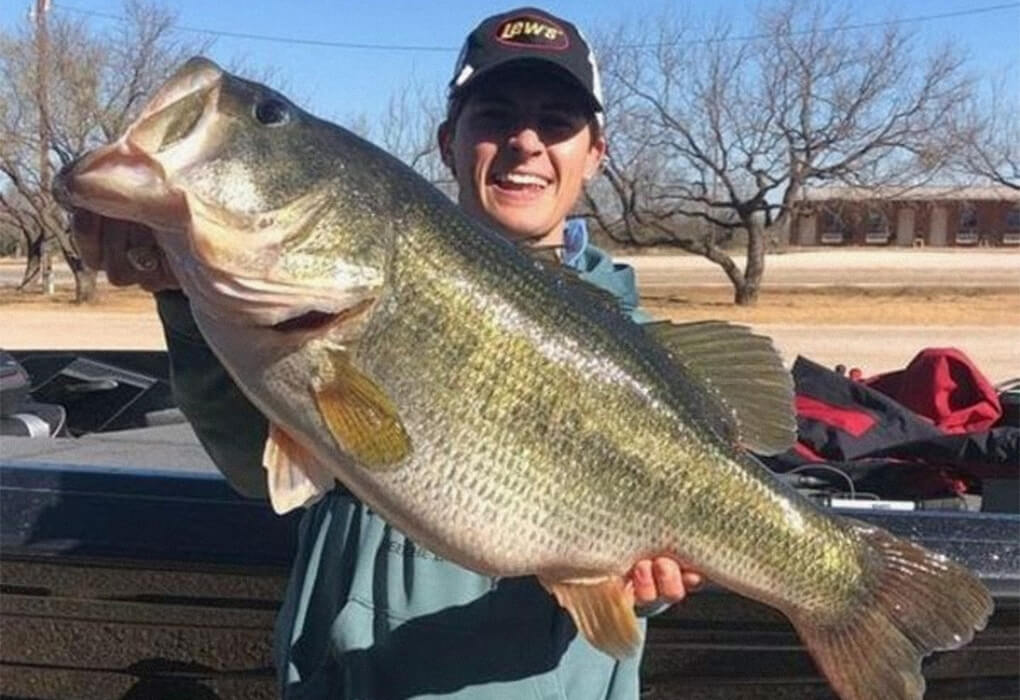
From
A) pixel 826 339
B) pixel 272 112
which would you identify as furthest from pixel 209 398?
pixel 826 339

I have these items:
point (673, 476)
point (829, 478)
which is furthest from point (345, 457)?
point (829, 478)

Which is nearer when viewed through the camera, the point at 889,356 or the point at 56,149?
the point at 889,356

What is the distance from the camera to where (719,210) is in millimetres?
36062

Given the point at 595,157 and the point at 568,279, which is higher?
the point at 595,157

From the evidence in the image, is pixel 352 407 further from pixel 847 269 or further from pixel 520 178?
pixel 847 269

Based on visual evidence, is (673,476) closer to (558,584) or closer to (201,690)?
(558,584)

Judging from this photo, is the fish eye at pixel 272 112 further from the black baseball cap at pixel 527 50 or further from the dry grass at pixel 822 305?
the dry grass at pixel 822 305

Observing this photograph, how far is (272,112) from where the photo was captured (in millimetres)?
1979

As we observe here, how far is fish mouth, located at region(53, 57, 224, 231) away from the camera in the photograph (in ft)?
5.95

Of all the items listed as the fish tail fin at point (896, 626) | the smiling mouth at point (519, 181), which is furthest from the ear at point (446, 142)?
the fish tail fin at point (896, 626)

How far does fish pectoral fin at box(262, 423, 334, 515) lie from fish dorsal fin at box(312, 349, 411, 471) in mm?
124

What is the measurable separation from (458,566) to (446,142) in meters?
0.97

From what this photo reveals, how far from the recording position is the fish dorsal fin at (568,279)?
2230mm

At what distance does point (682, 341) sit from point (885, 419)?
216cm
